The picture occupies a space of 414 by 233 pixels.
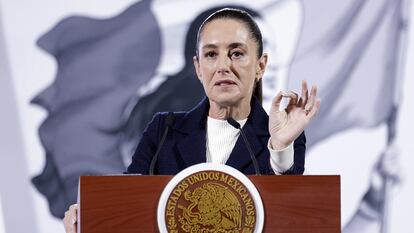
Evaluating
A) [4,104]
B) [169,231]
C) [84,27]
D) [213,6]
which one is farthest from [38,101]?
[169,231]

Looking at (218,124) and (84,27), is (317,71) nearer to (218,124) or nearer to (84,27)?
(84,27)

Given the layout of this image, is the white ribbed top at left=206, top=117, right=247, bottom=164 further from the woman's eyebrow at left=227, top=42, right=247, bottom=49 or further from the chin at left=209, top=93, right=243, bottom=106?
the woman's eyebrow at left=227, top=42, right=247, bottom=49

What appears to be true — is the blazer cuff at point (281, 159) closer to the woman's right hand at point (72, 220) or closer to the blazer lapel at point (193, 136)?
the blazer lapel at point (193, 136)

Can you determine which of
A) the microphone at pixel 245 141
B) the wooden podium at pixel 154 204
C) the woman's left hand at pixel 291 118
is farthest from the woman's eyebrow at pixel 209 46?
the wooden podium at pixel 154 204

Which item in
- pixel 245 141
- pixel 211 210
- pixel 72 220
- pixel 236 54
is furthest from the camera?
pixel 236 54

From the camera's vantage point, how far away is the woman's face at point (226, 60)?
232 centimetres

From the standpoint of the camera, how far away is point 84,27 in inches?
149

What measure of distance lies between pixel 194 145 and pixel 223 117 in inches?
6.7

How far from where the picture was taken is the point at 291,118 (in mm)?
2074

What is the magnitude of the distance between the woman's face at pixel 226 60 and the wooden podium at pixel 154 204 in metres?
0.57

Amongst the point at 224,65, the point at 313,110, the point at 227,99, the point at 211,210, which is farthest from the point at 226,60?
the point at 211,210

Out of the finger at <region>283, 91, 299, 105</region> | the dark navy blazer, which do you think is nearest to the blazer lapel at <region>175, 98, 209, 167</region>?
the dark navy blazer

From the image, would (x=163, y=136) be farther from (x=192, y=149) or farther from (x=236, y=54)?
(x=236, y=54)

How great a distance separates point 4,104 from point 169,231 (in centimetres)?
211
